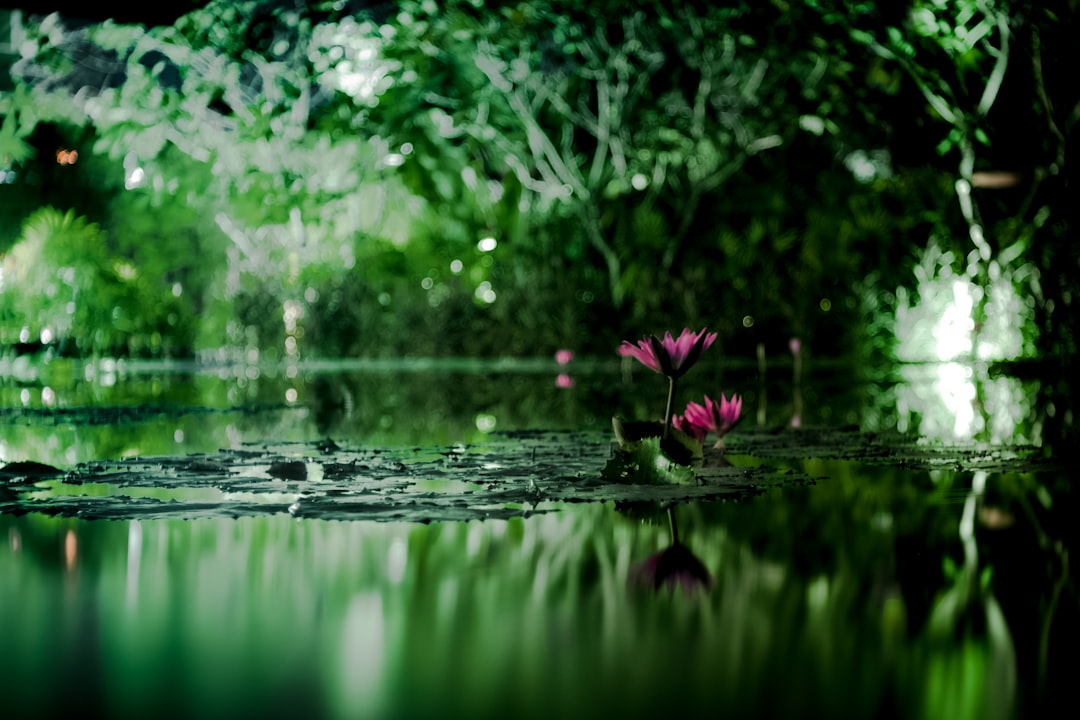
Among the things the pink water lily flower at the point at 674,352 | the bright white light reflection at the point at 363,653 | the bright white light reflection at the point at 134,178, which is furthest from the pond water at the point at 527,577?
the bright white light reflection at the point at 134,178

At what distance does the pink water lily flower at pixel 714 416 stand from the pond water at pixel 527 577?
0.16m

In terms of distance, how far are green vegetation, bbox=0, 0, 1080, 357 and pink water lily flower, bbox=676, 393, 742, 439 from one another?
9769mm

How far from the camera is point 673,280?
57.1 ft

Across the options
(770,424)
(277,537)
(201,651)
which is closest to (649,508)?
(277,537)

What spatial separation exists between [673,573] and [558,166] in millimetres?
15392

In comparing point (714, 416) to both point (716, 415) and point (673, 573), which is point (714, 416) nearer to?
point (716, 415)

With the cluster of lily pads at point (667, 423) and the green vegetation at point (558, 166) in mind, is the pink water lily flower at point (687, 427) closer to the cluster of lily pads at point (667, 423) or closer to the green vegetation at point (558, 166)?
A: the cluster of lily pads at point (667, 423)

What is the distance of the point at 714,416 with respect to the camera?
527 cm

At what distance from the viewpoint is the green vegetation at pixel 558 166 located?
15625 millimetres

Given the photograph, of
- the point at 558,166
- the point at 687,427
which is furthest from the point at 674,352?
the point at 558,166

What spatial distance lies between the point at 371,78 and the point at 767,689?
17.4 m

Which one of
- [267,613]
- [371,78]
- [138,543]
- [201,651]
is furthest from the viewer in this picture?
[371,78]

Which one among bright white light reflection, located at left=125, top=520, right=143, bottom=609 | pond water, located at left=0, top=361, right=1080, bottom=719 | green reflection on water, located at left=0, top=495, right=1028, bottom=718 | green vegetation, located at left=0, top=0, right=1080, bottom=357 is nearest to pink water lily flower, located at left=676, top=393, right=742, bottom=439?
pond water, located at left=0, top=361, right=1080, bottom=719

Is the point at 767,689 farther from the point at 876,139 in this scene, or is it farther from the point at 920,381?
the point at 876,139
